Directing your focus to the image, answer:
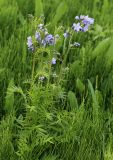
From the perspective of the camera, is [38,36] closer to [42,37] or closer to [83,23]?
[42,37]

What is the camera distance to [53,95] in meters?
1.72

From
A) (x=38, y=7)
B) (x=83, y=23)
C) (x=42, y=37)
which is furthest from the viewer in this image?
(x=38, y=7)

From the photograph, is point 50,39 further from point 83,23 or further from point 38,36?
point 83,23

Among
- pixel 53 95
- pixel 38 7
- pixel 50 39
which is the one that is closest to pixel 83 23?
pixel 50 39

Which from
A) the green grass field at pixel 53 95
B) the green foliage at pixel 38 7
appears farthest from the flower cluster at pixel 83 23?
the green foliage at pixel 38 7

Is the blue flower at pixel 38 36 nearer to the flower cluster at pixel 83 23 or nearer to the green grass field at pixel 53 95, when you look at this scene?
the green grass field at pixel 53 95

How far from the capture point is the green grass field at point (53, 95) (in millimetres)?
1628

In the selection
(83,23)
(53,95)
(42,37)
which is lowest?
(53,95)

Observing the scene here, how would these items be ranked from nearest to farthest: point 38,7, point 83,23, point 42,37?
point 42,37
point 83,23
point 38,7

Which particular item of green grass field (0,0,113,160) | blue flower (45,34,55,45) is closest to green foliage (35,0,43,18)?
green grass field (0,0,113,160)

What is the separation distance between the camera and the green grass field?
5.34ft

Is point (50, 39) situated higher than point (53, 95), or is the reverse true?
point (50, 39)

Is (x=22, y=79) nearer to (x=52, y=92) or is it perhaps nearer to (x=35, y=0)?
(x=52, y=92)

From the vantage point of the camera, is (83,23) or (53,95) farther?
(83,23)
